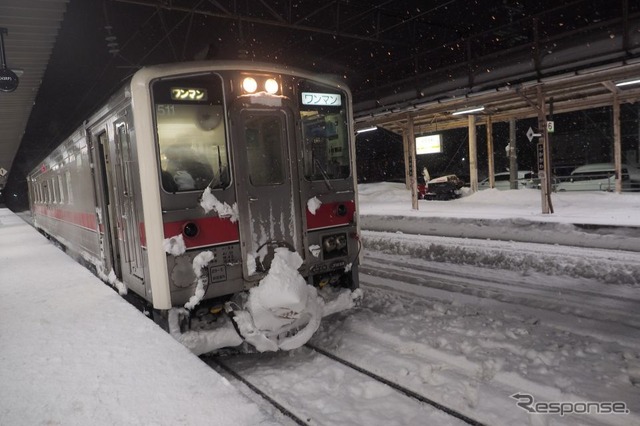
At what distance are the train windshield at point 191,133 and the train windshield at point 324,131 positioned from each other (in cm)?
103

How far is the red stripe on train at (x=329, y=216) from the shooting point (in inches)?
209

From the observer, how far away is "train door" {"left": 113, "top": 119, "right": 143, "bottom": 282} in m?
4.89

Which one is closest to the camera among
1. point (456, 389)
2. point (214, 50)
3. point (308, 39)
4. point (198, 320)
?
point (456, 389)

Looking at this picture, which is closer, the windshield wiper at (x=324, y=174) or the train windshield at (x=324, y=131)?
the train windshield at (x=324, y=131)

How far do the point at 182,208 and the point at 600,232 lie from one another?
916 cm

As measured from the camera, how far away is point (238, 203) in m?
4.76

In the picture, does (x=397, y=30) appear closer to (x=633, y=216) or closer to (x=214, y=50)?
(x=633, y=216)

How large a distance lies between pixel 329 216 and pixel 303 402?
7.36 ft

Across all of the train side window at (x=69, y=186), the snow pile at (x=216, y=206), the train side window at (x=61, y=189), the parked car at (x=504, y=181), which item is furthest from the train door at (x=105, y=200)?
the parked car at (x=504, y=181)

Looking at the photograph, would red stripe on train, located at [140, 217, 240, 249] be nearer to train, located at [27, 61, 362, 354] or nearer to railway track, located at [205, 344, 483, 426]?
train, located at [27, 61, 362, 354]

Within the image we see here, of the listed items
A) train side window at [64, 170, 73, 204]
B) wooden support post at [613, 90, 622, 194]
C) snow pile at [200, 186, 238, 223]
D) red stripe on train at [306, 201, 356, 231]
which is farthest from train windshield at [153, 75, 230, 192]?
wooden support post at [613, 90, 622, 194]

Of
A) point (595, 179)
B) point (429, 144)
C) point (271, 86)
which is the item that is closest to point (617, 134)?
point (595, 179)

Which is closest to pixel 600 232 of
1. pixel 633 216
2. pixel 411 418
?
pixel 633 216

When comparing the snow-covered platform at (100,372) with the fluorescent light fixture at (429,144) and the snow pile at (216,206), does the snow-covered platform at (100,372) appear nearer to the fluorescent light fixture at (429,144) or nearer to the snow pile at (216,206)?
the snow pile at (216,206)
